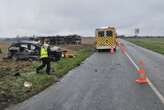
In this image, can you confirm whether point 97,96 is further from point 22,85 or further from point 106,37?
point 106,37

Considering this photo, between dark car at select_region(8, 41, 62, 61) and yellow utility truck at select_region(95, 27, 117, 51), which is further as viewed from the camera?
yellow utility truck at select_region(95, 27, 117, 51)

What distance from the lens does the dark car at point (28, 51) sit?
33312 millimetres

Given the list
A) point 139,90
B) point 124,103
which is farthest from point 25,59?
point 124,103

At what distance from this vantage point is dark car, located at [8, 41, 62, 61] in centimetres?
3331

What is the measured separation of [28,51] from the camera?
33625 mm

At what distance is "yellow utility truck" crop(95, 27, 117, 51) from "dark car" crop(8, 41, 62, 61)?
18667 millimetres

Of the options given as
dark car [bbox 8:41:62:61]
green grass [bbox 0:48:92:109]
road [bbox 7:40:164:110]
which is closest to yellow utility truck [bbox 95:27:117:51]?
dark car [bbox 8:41:62:61]

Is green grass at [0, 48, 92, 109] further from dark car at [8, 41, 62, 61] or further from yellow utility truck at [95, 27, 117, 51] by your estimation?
yellow utility truck at [95, 27, 117, 51]

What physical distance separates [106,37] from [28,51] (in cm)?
1973

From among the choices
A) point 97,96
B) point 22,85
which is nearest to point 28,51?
point 22,85

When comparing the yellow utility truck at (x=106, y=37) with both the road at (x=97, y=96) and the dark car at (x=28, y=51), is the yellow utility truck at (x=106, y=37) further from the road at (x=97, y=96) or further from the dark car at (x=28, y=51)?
the road at (x=97, y=96)

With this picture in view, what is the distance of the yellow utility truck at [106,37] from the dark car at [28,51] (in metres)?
18.7

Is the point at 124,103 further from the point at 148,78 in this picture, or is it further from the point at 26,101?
the point at 148,78

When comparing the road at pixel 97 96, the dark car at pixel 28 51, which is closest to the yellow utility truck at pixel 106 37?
the dark car at pixel 28 51
